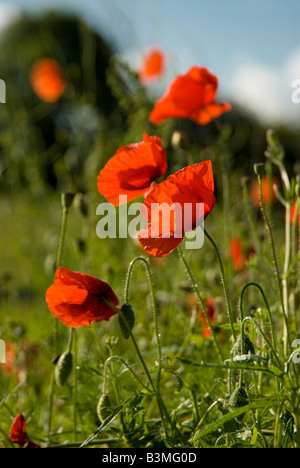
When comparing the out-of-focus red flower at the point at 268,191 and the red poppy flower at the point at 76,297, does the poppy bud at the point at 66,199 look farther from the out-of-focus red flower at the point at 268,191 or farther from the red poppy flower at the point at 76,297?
the out-of-focus red flower at the point at 268,191

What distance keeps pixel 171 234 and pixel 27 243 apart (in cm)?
202

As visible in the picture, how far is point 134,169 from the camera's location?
0.87 meters

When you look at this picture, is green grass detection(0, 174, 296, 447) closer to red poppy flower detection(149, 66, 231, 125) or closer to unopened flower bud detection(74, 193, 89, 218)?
unopened flower bud detection(74, 193, 89, 218)

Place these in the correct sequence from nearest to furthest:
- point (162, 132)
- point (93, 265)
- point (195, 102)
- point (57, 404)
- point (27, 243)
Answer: point (195, 102) → point (57, 404) → point (93, 265) → point (162, 132) → point (27, 243)

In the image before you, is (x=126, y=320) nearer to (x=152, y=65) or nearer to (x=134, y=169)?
(x=134, y=169)

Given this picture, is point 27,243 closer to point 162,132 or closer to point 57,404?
point 162,132

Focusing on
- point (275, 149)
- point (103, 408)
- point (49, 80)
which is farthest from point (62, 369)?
point (49, 80)

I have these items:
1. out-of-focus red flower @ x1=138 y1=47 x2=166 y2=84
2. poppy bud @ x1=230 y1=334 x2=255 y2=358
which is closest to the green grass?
poppy bud @ x1=230 y1=334 x2=255 y2=358

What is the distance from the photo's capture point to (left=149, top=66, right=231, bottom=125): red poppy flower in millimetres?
1214

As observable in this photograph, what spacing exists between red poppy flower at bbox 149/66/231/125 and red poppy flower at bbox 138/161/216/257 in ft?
1.78

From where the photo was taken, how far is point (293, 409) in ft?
2.26

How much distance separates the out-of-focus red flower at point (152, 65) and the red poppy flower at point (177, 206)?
1.77 m

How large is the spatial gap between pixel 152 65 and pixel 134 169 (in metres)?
1.72
